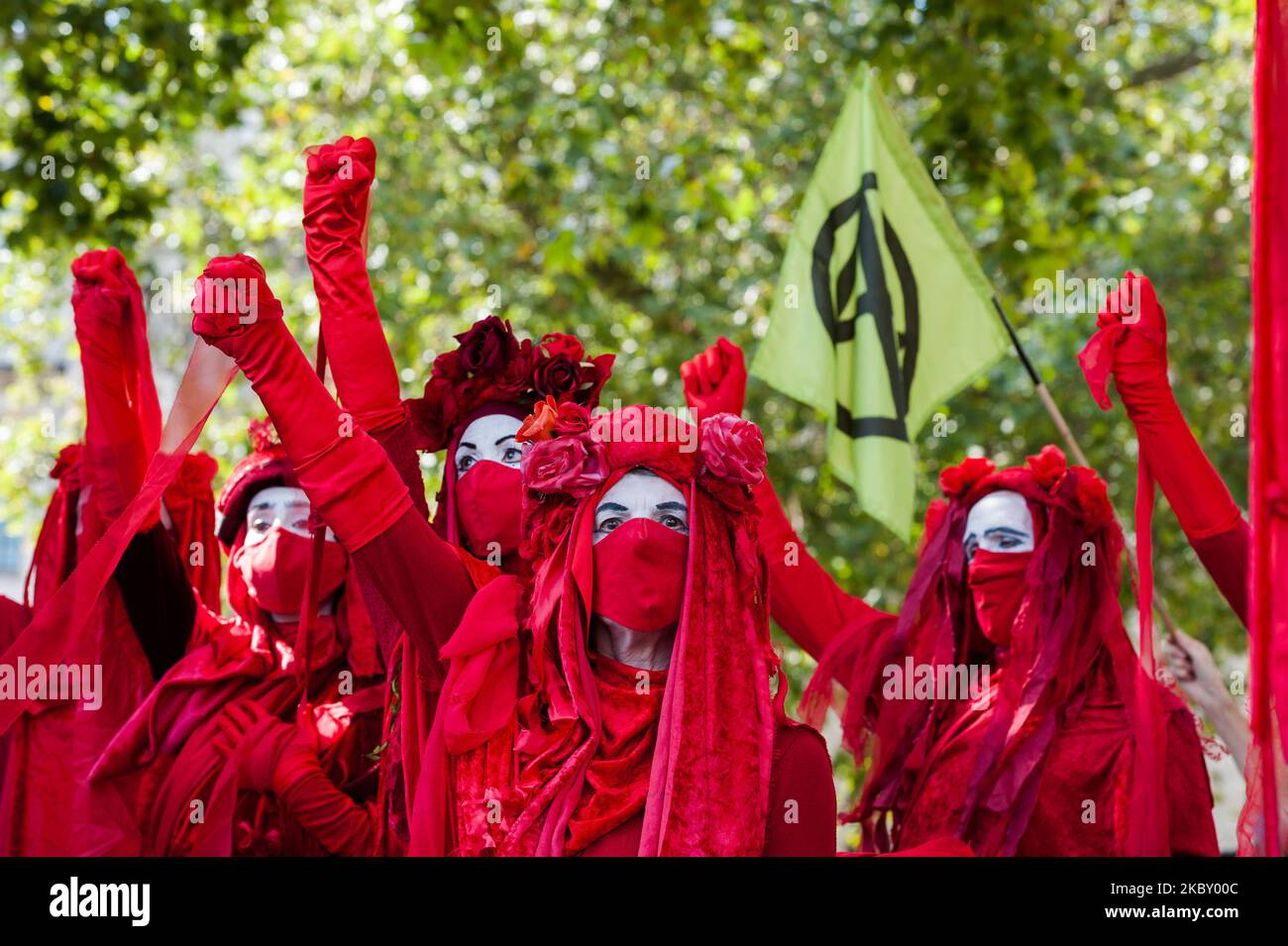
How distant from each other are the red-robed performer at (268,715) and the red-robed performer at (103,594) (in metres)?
0.10

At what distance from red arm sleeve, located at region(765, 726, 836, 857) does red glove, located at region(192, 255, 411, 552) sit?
0.88 metres

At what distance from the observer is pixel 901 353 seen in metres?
5.59

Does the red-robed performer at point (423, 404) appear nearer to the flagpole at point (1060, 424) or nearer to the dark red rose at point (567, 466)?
the dark red rose at point (567, 466)

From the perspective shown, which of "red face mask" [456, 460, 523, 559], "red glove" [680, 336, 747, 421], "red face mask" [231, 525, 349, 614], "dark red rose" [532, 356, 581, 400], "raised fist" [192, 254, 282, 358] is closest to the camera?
"raised fist" [192, 254, 282, 358]

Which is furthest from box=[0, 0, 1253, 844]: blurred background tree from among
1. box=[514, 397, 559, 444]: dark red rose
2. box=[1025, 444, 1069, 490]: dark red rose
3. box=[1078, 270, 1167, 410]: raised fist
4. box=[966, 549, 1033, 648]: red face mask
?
box=[514, 397, 559, 444]: dark red rose

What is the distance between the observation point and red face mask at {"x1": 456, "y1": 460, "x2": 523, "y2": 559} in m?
3.90

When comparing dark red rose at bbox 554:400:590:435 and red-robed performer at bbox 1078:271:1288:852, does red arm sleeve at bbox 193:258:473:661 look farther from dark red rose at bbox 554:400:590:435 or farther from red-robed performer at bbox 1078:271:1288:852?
red-robed performer at bbox 1078:271:1288:852

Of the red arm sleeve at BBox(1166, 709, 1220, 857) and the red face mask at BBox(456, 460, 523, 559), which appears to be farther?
the red arm sleeve at BBox(1166, 709, 1220, 857)

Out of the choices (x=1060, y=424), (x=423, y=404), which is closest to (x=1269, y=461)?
(x=423, y=404)

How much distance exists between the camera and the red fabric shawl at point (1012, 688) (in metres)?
4.30

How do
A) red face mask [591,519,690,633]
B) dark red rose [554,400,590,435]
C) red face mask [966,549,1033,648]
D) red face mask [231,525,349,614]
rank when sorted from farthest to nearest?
red face mask [966,549,1033,648] < red face mask [231,525,349,614] < dark red rose [554,400,590,435] < red face mask [591,519,690,633]

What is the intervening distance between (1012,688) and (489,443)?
1.53m

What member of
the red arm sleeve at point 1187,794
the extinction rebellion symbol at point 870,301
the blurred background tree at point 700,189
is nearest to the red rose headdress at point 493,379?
the extinction rebellion symbol at point 870,301
